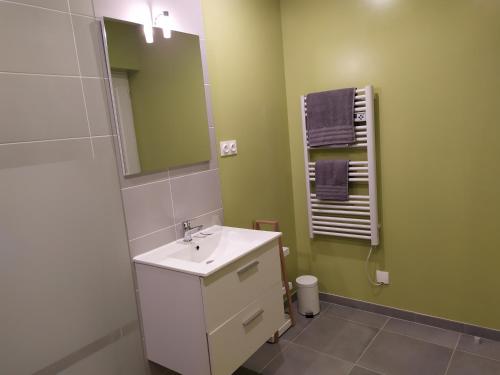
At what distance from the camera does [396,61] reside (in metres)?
2.17

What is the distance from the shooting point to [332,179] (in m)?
2.41

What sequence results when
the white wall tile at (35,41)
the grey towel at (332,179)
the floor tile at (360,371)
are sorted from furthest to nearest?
the grey towel at (332,179) < the floor tile at (360,371) < the white wall tile at (35,41)

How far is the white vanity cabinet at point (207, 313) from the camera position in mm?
1434

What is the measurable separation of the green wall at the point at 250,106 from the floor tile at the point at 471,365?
3.86 ft

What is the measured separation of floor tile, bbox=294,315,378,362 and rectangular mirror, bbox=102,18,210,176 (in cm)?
133

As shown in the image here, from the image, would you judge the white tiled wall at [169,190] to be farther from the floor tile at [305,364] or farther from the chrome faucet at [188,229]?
the floor tile at [305,364]

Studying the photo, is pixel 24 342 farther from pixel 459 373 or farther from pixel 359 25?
pixel 359 25

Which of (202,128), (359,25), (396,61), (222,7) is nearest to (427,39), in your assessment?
(396,61)

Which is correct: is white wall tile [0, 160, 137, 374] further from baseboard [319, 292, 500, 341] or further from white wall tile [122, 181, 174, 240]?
baseboard [319, 292, 500, 341]

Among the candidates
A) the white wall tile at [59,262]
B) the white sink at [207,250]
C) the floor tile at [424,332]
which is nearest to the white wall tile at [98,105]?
the white wall tile at [59,262]

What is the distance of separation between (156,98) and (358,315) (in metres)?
1.98

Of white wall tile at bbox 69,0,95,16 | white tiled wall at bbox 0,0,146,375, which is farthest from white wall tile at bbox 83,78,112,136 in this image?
white wall tile at bbox 69,0,95,16

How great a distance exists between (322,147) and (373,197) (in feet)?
1.56

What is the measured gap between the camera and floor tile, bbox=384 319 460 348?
2.14 metres
